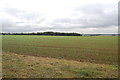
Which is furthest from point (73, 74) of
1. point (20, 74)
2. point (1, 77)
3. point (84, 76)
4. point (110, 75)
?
point (1, 77)

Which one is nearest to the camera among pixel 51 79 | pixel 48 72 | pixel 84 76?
pixel 51 79

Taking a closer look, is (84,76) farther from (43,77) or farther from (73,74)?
(43,77)

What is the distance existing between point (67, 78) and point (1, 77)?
3189 millimetres

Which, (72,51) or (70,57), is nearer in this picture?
(70,57)

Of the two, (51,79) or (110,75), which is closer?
(51,79)

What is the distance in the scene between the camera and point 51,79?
21.7 feet

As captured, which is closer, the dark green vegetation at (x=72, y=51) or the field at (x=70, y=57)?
the field at (x=70, y=57)

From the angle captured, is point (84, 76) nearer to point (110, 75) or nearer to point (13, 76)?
point (110, 75)

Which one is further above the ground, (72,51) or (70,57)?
(72,51)

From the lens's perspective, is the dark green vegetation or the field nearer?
the field

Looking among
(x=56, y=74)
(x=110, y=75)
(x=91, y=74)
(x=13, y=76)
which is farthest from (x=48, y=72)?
(x=110, y=75)

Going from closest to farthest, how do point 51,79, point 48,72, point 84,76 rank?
point 51,79
point 84,76
point 48,72

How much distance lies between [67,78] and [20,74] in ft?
8.12

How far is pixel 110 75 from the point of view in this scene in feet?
24.6
